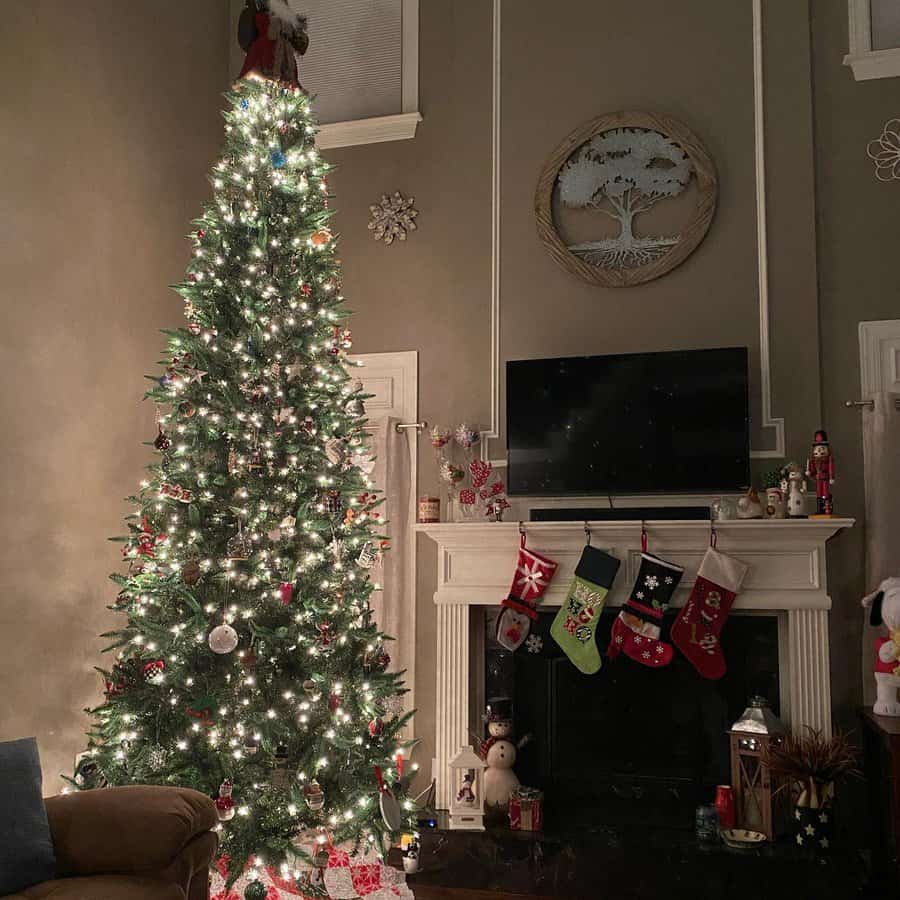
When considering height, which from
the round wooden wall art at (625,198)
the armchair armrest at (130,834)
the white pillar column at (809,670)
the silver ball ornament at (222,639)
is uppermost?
the round wooden wall art at (625,198)

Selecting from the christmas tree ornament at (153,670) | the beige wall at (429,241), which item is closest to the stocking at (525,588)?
the beige wall at (429,241)

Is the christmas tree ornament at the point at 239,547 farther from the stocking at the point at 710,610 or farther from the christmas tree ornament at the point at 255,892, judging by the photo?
the stocking at the point at 710,610

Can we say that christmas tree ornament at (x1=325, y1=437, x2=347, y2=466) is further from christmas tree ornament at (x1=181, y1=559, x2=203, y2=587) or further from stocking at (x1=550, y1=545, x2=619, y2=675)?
stocking at (x1=550, y1=545, x2=619, y2=675)

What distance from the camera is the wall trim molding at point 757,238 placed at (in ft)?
13.4

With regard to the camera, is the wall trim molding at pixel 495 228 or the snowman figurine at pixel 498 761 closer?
the snowman figurine at pixel 498 761

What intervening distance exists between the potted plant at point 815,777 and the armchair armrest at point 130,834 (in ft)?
7.19

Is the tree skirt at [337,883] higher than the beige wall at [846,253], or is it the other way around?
the beige wall at [846,253]

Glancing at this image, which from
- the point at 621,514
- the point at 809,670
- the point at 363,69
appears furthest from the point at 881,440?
the point at 363,69

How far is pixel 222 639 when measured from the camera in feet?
10.1

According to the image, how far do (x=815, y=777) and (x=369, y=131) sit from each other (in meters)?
3.52

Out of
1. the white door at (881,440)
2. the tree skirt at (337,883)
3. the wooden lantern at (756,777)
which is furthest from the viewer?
the white door at (881,440)

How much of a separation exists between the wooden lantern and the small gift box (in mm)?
782

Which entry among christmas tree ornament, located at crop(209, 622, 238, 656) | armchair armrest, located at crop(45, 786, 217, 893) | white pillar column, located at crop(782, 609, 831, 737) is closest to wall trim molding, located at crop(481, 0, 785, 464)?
white pillar column, located at crop(782, 609, 831, 737)

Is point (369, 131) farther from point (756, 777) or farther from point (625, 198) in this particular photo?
point (756, 777)
